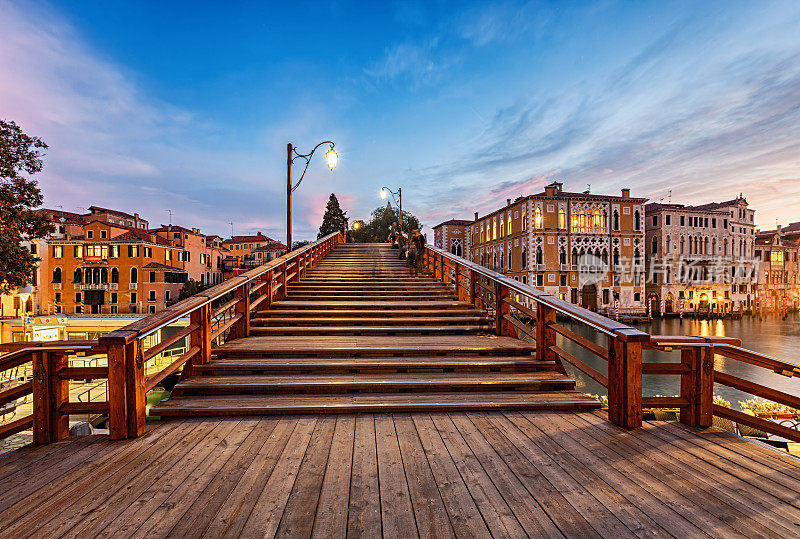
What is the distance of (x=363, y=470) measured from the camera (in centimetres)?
275

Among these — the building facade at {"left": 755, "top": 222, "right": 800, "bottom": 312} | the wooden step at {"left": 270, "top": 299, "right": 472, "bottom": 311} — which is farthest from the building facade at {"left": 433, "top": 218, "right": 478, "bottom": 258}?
the wooden step at {"left": 270, "top": 299, "right": 472, "bottom": 311}

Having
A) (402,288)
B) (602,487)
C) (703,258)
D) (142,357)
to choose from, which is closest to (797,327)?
(703,258)

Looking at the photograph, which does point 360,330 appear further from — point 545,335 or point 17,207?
point 17,207

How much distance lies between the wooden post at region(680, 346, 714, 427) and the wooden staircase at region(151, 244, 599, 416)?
986 millimetres

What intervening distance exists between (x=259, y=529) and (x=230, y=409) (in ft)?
6.53

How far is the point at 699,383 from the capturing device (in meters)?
3.50

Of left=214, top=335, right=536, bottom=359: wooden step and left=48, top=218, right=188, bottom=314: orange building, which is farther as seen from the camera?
left=48, top=218, right=188, bottom=314: orange building

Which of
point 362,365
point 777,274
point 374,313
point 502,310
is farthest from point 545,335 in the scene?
point 777,274

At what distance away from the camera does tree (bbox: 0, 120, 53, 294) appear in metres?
14.7

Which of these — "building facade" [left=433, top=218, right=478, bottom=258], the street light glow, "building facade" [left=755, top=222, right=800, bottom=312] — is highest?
"building facade" [left=433, top=218, right=478, bottom=258]

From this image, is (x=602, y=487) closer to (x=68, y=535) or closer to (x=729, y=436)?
(x=729, y=436)

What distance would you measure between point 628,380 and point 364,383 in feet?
9.73

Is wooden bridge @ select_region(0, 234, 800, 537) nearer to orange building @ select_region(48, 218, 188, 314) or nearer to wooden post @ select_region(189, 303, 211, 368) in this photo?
wooden post @ select_region(189, 303, 211, 368)

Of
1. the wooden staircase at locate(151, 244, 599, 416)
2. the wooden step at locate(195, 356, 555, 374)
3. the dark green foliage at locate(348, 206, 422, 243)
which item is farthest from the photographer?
the dark green foliage at locate(348, 206, 422, 243)
